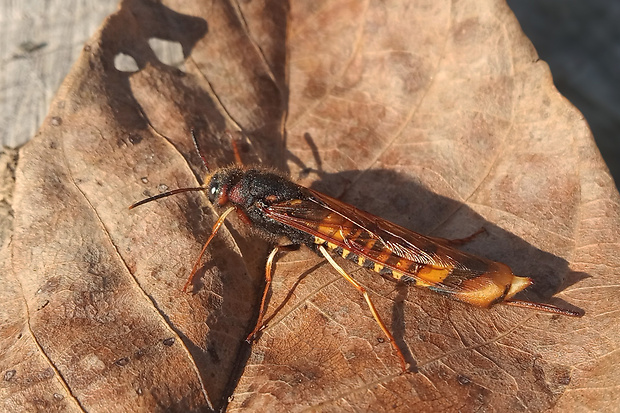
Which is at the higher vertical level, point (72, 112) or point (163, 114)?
point (163, 114)

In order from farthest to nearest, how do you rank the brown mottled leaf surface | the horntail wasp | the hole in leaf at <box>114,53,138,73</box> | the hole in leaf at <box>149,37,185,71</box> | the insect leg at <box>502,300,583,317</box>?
the hole in leaf at <box>149,37,185,71</box> < the hole in leaf at <box>114,53,138,73</box> < the horntail wasp < the insect leg at <box>502,300,583,317</box> < the brown mottled leaf surface

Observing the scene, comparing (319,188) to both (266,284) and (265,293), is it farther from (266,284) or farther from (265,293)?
(265,293)

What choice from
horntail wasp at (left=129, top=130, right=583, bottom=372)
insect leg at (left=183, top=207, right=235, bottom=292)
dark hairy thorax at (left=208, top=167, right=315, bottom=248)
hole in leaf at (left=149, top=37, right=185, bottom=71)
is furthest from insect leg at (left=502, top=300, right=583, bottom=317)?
hole in leaf at (left=149, top=37, right=185, bottom=71)

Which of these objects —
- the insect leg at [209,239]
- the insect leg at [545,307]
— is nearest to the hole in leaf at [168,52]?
the insect leg at [209,239]

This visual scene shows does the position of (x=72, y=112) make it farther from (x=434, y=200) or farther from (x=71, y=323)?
(x=434, y=200)

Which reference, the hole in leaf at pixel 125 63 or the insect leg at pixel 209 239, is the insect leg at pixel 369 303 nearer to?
the insect leg at pixel 209 239

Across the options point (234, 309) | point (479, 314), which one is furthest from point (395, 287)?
point (234, 309)

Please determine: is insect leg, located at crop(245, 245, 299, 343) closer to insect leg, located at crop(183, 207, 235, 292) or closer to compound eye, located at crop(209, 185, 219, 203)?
insect leg, located at crop(183, 207, 235, 292)
